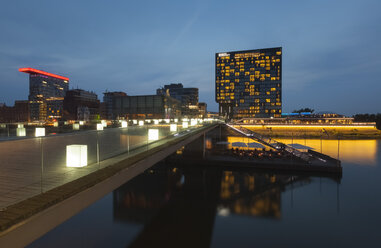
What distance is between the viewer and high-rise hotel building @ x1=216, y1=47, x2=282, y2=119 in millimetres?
135750

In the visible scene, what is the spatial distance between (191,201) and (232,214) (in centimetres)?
404

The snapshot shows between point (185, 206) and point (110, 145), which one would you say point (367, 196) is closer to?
point (185, 206)

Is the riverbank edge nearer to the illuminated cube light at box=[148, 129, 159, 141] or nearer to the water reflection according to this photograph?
the illuminated cube light at box=[148, 129, 159, 141]

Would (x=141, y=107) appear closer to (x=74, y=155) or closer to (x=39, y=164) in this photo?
(x=74, y=155)

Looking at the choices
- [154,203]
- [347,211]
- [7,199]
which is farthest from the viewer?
[154,203]

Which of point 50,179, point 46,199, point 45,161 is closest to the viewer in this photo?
point 46,199

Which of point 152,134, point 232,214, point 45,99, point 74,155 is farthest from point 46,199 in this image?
point 45,99

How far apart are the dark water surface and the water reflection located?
0.23 feet

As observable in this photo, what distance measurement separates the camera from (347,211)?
16.1 meters

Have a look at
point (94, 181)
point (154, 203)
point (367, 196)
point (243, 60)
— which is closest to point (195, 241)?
point (154, 203)

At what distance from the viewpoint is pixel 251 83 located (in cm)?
14288

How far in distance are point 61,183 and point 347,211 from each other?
20.1 m

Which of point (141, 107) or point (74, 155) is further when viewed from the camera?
point (141, 107)

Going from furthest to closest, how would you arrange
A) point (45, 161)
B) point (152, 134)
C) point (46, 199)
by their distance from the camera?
point (152, 134) → point (45, 161) → point (46, 199)
